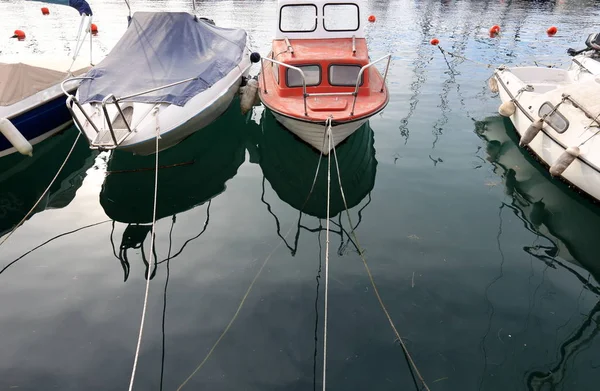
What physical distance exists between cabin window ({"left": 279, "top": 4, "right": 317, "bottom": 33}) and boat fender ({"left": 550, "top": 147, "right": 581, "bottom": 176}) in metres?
7.05

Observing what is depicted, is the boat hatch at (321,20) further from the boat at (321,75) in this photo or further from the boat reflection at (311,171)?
the boat reflection at (311,171)

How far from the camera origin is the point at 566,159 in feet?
25.0

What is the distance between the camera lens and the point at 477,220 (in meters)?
7.42

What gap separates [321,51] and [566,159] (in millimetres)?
6119

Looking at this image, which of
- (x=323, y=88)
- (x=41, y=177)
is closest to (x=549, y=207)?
(x=323, y=88)

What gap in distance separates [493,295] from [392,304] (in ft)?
5.21

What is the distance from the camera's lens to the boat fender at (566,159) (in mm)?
7566

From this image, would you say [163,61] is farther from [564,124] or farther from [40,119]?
[564,124]

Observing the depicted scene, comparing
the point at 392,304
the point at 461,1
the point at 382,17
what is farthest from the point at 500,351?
the point at 461,1

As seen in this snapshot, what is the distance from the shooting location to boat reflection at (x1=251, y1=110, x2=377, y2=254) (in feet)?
26.4

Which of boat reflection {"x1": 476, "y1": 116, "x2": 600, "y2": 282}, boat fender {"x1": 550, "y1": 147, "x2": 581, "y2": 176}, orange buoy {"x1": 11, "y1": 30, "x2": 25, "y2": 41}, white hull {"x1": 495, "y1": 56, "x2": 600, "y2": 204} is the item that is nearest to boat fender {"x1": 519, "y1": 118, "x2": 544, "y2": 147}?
white hull {"x1": 495, "y1": 56, "x2": 600, "y2": 204}

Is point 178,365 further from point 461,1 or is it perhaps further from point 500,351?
point 461,1

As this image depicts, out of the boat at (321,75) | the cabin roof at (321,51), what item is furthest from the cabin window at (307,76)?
the cabin roof at (321,51)

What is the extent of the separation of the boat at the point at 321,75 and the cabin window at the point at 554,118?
368 centimetres
